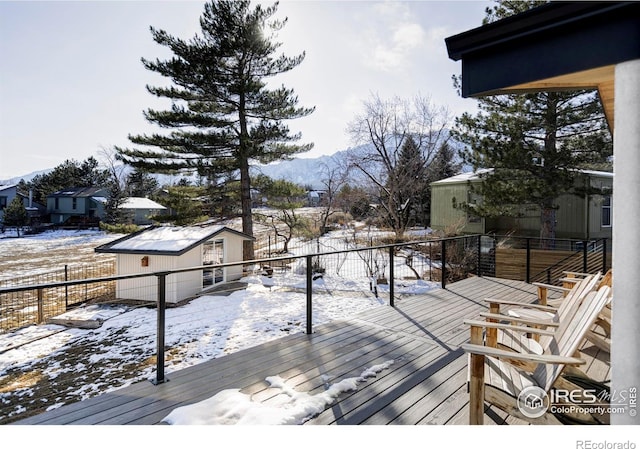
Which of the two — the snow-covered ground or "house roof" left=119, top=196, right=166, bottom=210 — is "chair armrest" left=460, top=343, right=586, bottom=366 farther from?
"house roof" left=119, top=196, right=166, bottom=210

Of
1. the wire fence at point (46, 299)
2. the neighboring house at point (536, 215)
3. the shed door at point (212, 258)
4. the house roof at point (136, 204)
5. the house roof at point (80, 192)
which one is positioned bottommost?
the wire fence at point (46, 299)

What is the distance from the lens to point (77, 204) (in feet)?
103

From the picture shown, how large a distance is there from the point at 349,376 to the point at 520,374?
120 cm

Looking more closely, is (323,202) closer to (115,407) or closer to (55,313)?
(55,313)

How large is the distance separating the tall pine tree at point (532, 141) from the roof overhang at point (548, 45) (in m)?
8.99

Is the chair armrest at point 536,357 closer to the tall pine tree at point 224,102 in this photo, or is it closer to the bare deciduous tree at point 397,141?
the tall pine tree at point 224,102

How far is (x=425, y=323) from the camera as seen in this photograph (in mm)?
3998

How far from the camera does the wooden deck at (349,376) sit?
2.13 m

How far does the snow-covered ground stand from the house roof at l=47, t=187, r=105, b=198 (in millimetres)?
26067

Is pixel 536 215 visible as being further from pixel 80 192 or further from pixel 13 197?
pixel 13 197

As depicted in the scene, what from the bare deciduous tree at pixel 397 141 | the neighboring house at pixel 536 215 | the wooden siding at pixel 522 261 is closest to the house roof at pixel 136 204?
the bare deciduous tree at pixel 397 141

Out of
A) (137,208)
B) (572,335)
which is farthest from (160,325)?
(137,208)

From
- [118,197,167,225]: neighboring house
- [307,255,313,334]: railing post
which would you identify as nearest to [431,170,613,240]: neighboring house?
[307,255,313,334]: railing post

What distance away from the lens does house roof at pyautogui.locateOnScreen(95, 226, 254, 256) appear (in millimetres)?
10539
